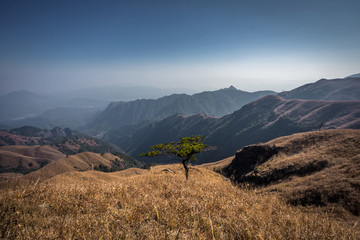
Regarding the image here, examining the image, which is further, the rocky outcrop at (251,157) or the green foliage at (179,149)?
the rocky outcrop at (251,157)

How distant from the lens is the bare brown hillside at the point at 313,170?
10.9 meters

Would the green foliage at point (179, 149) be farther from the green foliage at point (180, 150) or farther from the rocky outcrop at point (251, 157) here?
the rocky outcrop at point (251, 157)

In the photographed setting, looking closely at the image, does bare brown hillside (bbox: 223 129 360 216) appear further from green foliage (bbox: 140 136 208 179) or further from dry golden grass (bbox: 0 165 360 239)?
green foliage (bbox: 140 136 208 179)

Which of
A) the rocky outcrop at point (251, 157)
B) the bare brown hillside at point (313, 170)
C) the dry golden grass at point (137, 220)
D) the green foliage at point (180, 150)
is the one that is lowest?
the rocky outcrop at point (251, 157)

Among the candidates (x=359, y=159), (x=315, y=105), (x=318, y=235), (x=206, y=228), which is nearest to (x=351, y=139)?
(x=359, y=159)

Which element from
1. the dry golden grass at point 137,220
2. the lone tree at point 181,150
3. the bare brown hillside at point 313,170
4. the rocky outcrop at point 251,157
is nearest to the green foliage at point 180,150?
the lone tree at point 181,150

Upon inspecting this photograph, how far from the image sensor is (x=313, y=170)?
1966 cm

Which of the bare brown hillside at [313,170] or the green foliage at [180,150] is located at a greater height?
the green foliage at [180,150]

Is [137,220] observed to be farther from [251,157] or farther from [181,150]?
[251,157]

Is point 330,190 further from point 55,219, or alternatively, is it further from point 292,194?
point 55,219

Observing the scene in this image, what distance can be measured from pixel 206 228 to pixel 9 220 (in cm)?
381

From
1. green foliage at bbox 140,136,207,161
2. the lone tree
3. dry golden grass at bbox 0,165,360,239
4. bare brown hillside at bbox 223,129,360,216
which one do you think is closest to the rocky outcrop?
bare brown hillside at bbox 223,129,360,216

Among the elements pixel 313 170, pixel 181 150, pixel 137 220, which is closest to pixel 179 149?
pixel 181 150

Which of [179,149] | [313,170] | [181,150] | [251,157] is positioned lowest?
[251,157]
